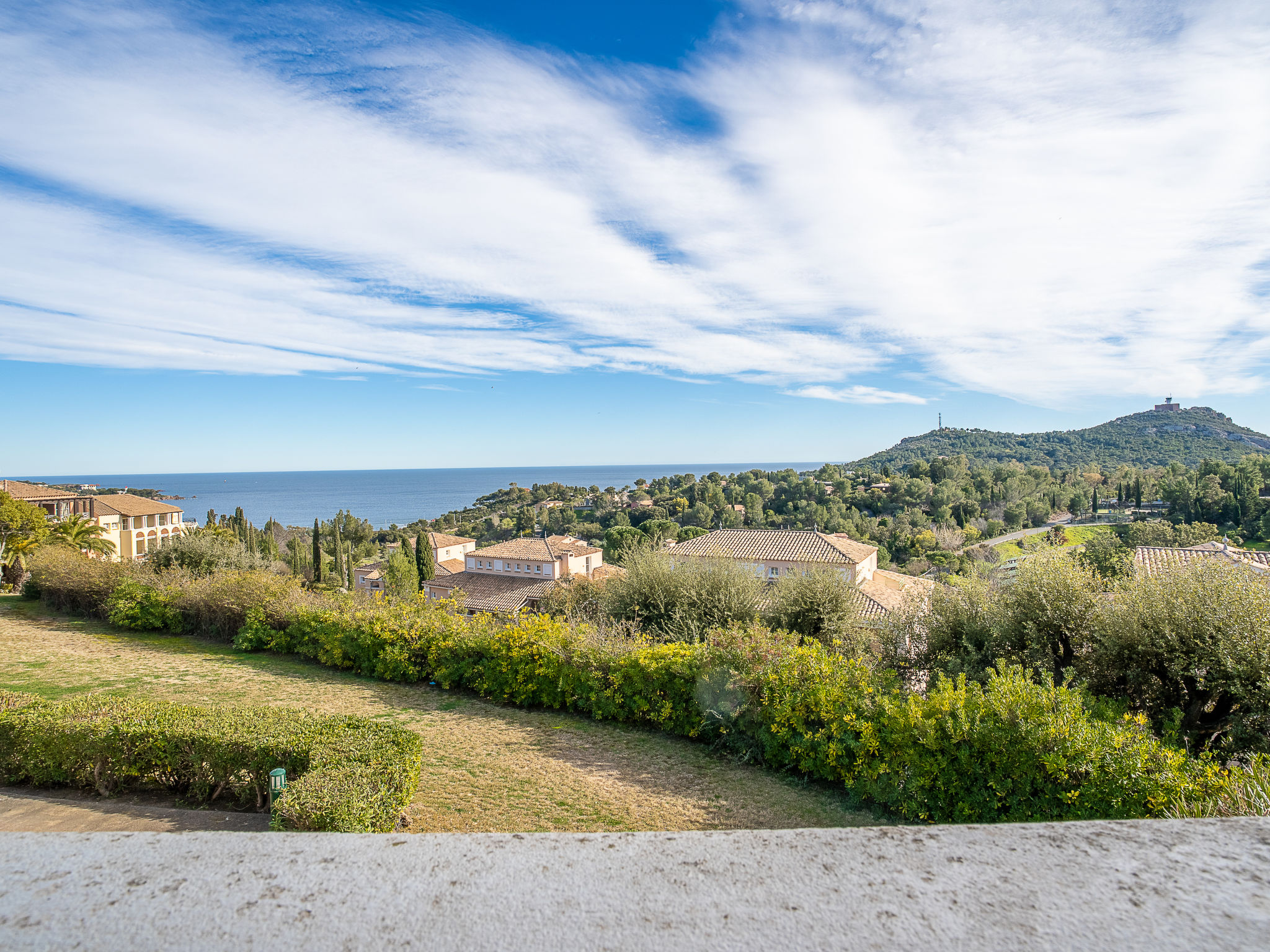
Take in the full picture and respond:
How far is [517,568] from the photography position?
36.0 metres

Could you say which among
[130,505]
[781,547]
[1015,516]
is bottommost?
[1015,516]

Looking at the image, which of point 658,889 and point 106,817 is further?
point 106,817

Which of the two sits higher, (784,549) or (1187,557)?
(1187,557)

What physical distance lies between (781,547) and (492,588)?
587 inches

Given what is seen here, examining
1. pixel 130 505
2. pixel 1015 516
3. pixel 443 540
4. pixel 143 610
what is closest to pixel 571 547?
pixel 443 540

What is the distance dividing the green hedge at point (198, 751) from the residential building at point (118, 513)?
36.0 metres

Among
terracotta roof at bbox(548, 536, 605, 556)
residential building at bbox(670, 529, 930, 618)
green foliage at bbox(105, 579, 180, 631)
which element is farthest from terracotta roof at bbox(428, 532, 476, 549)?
green foliage at bbox(105, 579, 180, 631)

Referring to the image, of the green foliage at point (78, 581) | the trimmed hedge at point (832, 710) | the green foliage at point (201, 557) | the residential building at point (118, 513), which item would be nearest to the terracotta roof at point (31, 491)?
the residential building at point (118, 513)

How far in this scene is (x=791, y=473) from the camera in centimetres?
10644

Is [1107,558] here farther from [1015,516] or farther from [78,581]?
[1015,516]

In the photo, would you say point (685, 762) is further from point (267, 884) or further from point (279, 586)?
point (279, 586)

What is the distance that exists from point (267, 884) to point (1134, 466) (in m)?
134

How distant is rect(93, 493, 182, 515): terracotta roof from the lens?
42.7 metres

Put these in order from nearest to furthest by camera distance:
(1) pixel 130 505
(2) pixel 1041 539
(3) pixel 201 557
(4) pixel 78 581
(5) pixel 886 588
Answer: (4) pixel 78 581 → (3) pixel 201 557 → (5) pixel 886 588 → (1) pixel 130 505 → (2) pixel 1041 539
